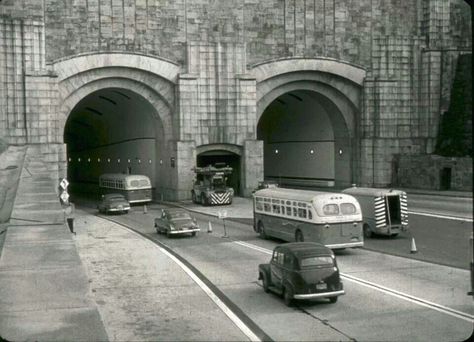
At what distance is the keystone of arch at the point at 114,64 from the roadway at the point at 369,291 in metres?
21.1

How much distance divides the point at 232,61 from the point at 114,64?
9248mm

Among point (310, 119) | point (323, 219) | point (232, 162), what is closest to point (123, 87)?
point (232, 162)

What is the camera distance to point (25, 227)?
1912cm

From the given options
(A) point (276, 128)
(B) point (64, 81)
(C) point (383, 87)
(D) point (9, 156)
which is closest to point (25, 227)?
(D) point (9, 156)

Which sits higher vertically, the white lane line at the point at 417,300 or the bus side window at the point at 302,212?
the bus side window at the point at 302,212

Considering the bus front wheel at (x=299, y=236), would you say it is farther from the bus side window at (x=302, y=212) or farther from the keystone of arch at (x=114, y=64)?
the keystone of arch at (x=114, y=64)

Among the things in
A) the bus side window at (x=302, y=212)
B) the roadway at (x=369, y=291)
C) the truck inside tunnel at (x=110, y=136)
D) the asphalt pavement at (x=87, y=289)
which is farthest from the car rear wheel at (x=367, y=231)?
the truck inside tunnel at (x=110, y=136)

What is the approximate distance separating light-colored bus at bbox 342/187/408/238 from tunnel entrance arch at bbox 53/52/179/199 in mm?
24034

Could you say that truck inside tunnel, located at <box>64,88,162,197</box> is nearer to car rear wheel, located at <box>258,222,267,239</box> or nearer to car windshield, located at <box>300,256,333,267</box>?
car rear wheel, located at <box>258,222,267,239</box>

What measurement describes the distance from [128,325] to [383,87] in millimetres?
44656

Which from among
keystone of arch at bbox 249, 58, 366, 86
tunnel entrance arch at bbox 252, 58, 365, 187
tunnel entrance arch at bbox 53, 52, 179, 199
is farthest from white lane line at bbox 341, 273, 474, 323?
tunnel entrance arch at bbox 252, 58, 365, 187

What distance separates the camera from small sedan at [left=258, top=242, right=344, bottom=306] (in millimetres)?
16811

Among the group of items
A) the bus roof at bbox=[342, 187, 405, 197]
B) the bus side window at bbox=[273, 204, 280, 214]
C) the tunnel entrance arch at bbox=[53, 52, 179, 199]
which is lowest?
the bus side window at bbox=[273, 204, 280, 214]

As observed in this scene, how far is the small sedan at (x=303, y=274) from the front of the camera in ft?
55.2
